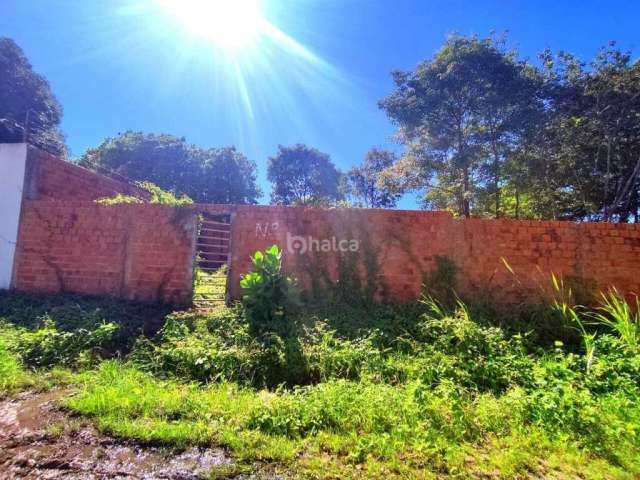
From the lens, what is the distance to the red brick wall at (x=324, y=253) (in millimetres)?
5176

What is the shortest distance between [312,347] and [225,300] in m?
2.34

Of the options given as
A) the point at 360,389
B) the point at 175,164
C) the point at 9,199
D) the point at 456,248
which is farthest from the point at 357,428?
the point at 175,164

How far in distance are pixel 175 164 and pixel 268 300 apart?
17.6m

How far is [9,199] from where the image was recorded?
6.38 meters

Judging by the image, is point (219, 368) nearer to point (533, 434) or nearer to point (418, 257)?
point (533, 434)

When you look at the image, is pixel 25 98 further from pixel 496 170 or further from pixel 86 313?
pixel 496 170

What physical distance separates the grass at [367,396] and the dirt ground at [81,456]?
0.09 m

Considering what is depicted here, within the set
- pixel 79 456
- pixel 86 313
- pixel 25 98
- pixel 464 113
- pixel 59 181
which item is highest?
pixel 25 98

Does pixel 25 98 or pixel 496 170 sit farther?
pixel 25 98

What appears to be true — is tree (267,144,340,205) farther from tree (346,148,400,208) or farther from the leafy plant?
the leafy plant

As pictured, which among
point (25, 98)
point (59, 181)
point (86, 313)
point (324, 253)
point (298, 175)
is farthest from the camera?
point (298, 175)

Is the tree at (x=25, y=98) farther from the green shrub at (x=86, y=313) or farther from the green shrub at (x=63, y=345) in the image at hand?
the green shrub at (x=63, y=345)

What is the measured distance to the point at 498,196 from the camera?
33.4 ft

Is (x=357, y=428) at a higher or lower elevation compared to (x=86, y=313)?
lower
